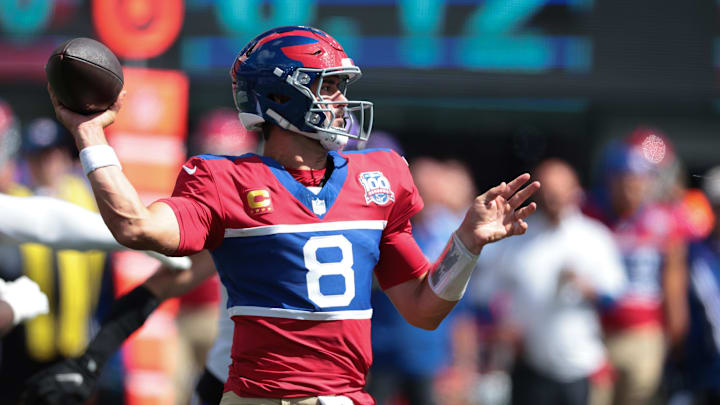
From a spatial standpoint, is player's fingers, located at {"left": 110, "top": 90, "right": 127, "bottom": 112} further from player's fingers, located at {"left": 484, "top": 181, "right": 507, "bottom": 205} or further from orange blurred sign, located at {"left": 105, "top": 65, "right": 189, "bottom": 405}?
orange blurred sign, located at {"left": 105, "top": 65, "right": 189, "bottom": 405}

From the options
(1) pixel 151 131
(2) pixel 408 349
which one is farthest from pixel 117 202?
(1) pixel 151 131

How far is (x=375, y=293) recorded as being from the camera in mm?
6809

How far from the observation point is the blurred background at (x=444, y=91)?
770 centimetres

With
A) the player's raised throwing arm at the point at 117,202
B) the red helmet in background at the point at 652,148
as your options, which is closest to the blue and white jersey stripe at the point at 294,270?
the player's raised throwing arm at the point at 117,202

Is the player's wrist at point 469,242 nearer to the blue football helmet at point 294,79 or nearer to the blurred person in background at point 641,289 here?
the blue football helmet at point 294,79

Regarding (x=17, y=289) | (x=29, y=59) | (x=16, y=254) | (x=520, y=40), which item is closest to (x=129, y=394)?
(x=16, y=254)

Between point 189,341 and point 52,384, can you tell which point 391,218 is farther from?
point 189,341

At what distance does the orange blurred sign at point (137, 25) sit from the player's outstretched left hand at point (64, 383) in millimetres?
6824

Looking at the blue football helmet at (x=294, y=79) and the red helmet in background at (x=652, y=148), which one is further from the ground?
the blue football helmet at (x=294, y=79)

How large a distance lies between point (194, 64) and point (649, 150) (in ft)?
16.5

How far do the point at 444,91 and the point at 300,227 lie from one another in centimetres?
819

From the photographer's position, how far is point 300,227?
10.6 feet

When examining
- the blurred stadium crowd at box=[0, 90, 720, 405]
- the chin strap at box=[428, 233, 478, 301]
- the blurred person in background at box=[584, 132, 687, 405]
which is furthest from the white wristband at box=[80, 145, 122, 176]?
the blurred person in background at box=[584, 132, 687, 405]

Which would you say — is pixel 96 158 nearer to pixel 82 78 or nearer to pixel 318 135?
pixel 82 78
